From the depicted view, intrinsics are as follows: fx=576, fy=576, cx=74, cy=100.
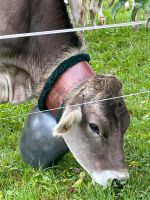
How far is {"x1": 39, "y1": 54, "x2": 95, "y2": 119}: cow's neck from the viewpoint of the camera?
4.28m

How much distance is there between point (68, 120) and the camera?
13.2 feet

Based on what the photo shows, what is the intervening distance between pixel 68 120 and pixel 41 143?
54cm

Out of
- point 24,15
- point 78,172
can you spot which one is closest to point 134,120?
point 78,172

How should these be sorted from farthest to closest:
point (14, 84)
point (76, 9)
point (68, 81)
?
point (76, 9)
point (14, 84)
point (68, 81)

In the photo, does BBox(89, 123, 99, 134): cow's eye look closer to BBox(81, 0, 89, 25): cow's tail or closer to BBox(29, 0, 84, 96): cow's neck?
BBox(29, 0, 84, 96): cow's neck

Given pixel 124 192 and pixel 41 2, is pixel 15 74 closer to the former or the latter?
pixel 41 2

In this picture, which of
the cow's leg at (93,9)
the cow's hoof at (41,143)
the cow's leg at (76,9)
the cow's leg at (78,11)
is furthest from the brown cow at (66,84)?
the cow's leg at (93,9)

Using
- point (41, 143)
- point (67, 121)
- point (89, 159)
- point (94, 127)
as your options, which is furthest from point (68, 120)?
point (41, 143)

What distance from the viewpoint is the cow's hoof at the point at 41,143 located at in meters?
4.45

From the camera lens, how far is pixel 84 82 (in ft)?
13.8

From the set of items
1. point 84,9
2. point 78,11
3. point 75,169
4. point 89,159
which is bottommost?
point 84,9

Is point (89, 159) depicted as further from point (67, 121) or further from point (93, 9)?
point (93, 9)

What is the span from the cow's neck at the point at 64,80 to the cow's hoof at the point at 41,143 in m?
0.13

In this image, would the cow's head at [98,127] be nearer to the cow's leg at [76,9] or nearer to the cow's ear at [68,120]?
the cow's ear at [68,120]
